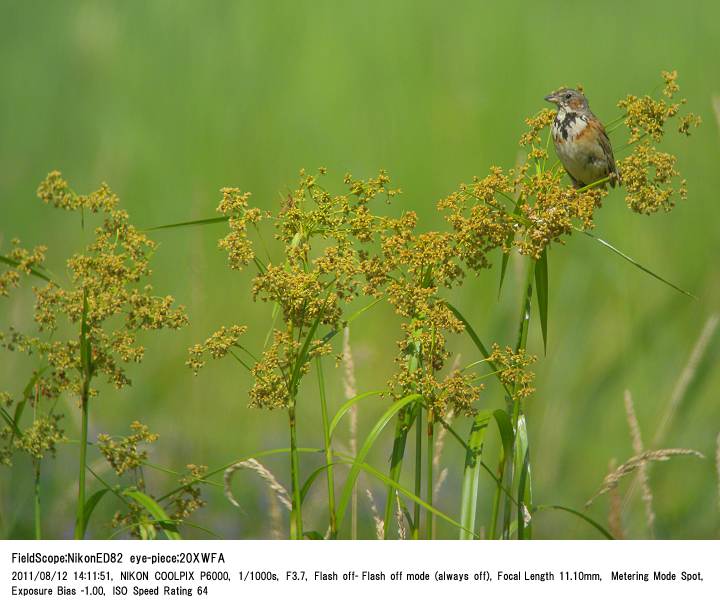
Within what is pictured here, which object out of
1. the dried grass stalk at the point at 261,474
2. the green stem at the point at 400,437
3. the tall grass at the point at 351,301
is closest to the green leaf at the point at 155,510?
the tall grass at the point at 351,301

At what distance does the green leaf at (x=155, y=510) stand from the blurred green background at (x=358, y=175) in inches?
50.5

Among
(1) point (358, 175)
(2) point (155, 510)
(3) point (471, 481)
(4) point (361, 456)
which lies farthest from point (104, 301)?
(1) point (358, 175)

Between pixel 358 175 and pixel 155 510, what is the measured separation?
2480mm

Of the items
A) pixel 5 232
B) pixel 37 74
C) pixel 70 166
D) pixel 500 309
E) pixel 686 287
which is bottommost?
pixel 500 309

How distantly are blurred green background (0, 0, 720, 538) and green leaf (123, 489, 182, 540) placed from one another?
1283mm

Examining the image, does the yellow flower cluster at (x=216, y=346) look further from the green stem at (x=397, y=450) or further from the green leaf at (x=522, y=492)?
the green leaf at (x=522, y=492)

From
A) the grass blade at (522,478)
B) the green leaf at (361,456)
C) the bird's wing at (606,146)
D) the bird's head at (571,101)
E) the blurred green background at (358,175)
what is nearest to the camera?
the green leaf at (361,456)

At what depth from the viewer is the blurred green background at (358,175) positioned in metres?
3.40

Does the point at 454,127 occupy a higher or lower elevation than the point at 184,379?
higher
